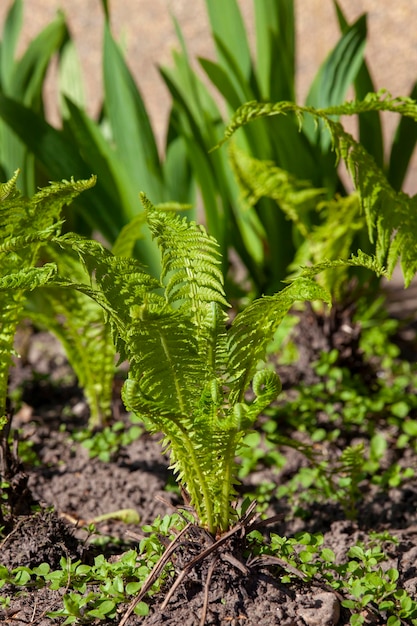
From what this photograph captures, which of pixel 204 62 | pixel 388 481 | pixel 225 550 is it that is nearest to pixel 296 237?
pixel 204 62

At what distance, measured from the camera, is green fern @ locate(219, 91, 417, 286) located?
68.3 inches

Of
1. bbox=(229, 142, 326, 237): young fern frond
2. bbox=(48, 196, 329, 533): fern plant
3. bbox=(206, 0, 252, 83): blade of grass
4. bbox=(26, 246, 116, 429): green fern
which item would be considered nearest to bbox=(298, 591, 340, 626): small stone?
bbox=(48, 196, 329, 533): fern plant

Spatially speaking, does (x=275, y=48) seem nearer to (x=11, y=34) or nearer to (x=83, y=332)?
(x=11, y=34)

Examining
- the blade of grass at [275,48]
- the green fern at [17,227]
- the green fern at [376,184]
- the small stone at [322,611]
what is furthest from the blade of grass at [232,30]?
the small stone at [322,611]

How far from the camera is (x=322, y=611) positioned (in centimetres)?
142

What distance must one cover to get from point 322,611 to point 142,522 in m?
0.64

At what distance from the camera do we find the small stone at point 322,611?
1406mm

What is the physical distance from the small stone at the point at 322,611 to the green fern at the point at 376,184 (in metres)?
0.68

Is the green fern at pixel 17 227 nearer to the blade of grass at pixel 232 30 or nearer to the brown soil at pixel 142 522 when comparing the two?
the brown soil at pixel 142 522

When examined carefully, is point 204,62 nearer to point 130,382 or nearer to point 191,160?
point 191,160

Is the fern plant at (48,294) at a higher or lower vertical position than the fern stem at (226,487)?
higher

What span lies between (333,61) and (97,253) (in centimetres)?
127

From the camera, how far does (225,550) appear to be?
1.46 metres

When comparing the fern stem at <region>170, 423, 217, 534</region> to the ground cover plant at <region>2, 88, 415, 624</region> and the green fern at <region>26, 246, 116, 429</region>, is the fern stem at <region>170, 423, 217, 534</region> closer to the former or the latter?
the ground cover plant at <region>2, 88, 415, 624</region>
